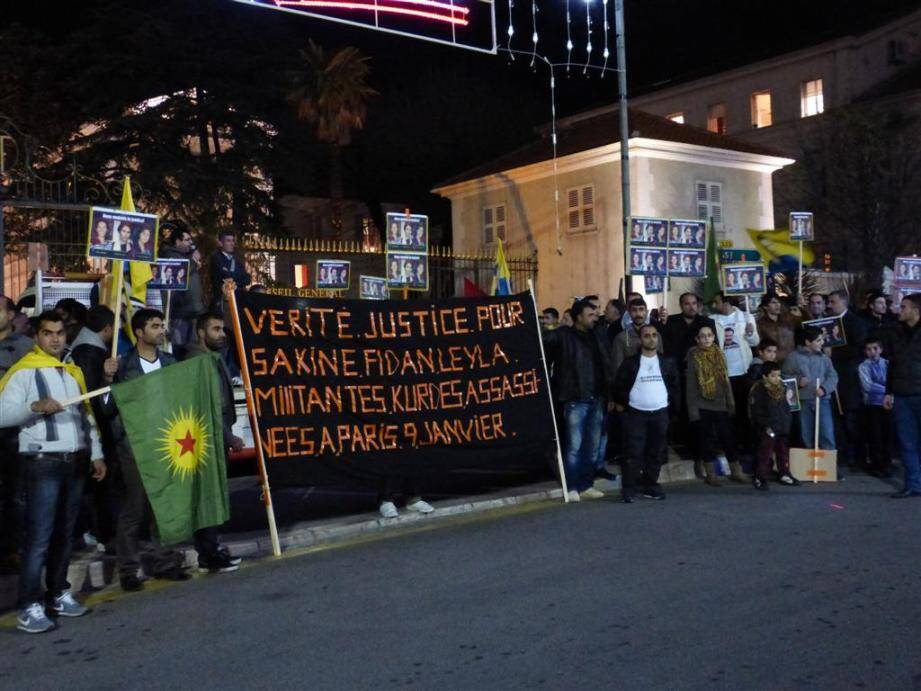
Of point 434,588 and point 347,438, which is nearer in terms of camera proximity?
point 434,588

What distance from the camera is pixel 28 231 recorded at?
3178 centimetres

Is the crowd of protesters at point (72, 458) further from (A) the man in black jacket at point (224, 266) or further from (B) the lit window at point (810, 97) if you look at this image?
(B) the lit window at point (810, 97)

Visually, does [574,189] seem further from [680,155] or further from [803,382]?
[803,382]

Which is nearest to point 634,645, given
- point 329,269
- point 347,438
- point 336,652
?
point 336,652

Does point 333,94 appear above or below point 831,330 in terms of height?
above

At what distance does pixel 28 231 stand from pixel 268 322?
85.9 feet

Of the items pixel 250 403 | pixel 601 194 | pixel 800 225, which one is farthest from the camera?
pixel 601 194

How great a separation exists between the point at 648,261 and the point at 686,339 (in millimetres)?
2545

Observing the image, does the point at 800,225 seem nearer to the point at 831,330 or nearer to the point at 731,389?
the point at 831,330

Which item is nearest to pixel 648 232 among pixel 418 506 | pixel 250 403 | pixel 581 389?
pixel 581 389

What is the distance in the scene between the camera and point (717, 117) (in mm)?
47781

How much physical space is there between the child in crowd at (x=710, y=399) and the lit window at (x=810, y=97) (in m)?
35.9

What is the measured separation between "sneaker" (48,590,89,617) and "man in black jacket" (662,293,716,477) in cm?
736

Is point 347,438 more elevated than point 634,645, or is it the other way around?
point 347,438
